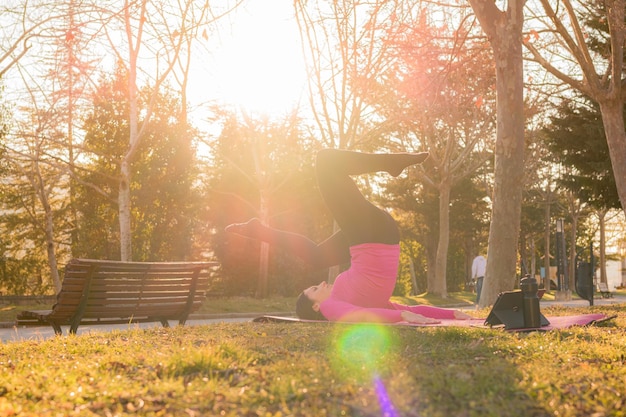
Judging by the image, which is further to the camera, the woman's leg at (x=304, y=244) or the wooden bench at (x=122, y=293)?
the wooden bench at (x=122, y=293)

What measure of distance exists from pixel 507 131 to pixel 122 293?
6674 mm

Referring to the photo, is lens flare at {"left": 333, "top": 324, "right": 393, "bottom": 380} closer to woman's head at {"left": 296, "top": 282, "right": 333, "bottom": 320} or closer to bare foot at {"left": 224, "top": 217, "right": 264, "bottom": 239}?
woman's head at {"left": 296, "top": 282, "right": 333, "bottom": 320}

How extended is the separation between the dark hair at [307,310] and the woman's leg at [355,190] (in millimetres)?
1040

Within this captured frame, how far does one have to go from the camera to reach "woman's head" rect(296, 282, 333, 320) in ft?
26.3

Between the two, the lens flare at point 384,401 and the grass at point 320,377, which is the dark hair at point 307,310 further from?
the lens flare at point 384,401

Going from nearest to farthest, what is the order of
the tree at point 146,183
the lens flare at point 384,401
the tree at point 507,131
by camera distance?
the lens flare at point 384,401 → the tree at point 507,131 → the tree at point 146,183

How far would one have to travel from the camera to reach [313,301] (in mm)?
8039

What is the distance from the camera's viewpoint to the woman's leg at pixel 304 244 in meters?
7.73

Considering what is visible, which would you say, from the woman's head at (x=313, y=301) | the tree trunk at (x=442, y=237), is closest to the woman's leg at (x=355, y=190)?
the woman's head at (x=313, y=301)

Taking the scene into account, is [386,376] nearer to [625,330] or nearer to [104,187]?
[625,330]

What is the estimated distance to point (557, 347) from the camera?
17.4 feet

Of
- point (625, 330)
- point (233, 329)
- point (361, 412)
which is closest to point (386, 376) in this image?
point (361, 412)

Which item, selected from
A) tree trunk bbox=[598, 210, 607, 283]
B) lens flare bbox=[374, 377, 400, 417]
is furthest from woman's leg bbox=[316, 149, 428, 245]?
tree trunk bbox=[598, 210, 607, 283]

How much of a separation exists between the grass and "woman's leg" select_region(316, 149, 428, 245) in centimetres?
170
